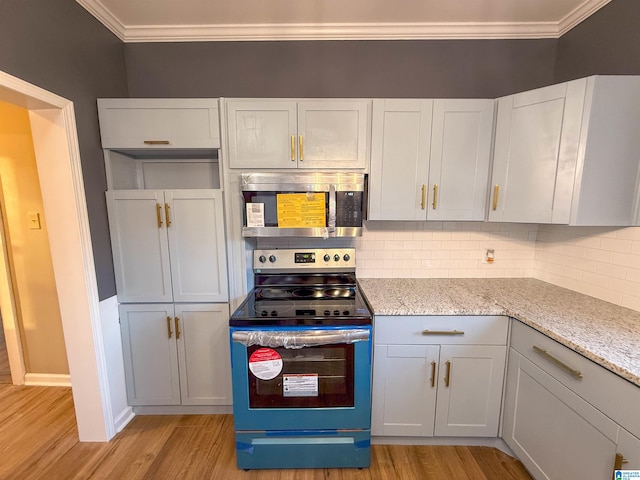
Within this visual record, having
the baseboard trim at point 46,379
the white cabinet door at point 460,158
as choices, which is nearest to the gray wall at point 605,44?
the white cabinet door at point 460,158

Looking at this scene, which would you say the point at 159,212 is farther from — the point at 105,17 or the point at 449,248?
the point at 449,248

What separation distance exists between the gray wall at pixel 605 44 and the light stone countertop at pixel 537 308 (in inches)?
52.9

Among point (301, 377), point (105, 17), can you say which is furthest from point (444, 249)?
point (105, 17)

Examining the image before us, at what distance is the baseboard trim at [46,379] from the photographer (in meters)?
2.19

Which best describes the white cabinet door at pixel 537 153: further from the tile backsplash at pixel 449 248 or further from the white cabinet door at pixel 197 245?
the white cabinet door at pixel 197 245

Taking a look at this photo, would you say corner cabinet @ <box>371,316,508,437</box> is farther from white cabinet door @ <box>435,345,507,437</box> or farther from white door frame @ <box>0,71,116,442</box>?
white door frame @ <box>0,71,116,442</box>

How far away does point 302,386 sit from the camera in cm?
143

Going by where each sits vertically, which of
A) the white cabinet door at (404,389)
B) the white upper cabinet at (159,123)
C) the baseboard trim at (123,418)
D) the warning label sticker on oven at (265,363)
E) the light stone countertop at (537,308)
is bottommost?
the baseboard trim at (123,418)

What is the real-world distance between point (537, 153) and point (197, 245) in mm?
2208

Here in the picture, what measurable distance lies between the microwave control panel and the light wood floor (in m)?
1.46

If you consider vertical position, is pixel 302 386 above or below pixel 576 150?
below

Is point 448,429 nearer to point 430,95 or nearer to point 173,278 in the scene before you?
point 173,278

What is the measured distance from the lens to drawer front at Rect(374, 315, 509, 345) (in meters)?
1.49

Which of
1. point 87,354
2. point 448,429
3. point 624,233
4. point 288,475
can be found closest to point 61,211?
point 87,354
